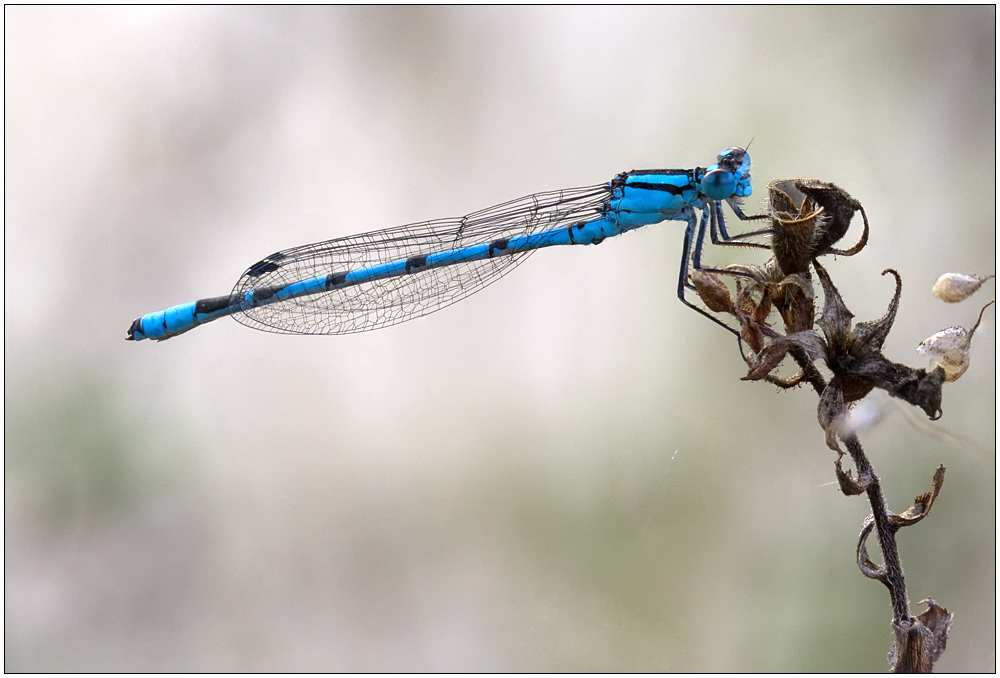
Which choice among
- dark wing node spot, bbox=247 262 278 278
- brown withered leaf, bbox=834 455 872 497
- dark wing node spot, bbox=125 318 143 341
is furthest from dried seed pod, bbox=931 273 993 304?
dark wing node spot, bbox=125 318 143 341

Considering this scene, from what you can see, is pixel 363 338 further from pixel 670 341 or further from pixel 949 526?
pixel 949 526

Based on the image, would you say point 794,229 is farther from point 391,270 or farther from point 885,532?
point 391,270

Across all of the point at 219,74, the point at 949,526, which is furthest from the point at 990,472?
the point at 219,74

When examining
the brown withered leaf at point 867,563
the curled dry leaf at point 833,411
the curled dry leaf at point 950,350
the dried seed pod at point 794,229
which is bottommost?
the brown withered leaf at point 867,563

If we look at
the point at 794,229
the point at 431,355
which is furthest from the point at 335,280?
the point at 794,229

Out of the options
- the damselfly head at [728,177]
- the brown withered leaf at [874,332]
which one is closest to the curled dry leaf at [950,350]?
the brown withered leaf at [874,332]

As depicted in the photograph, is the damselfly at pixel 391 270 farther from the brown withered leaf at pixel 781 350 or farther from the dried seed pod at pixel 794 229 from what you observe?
the brown withered leaf at pixel 781 350

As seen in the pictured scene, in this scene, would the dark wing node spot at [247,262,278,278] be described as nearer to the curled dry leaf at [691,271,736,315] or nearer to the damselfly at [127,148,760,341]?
the damselfly at [127,148,760,341]
